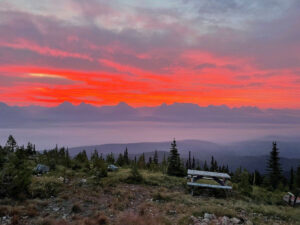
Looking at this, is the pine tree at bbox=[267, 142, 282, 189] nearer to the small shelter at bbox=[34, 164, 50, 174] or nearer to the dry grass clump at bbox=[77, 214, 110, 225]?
the dry grass clump at bbox=[77, 214, 110, 225]

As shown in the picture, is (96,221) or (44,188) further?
(44,188)

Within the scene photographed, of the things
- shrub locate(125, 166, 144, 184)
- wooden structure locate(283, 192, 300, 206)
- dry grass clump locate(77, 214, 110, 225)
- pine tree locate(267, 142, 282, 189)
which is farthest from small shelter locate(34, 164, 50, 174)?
pine tree locate(267, 142, 282, 189)

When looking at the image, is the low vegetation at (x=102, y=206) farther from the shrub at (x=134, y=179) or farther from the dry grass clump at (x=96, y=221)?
the shrub at (x=134, y=179)

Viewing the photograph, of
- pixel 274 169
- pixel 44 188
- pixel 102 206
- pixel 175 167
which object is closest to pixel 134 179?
pixel 102 206

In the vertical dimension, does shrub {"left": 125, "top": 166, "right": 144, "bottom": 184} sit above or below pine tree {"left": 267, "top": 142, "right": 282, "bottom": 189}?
above

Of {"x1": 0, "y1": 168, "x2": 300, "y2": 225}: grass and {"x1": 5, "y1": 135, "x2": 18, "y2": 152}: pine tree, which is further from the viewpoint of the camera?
{"x1": 5, "y1": 135, "x2": 18, "y2": 152}: pine tree

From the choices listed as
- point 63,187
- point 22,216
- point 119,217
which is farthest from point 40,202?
point 119,217

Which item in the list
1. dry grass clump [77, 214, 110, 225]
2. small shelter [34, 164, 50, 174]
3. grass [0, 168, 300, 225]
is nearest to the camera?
dry grass clump [77, 214, 110, 225]

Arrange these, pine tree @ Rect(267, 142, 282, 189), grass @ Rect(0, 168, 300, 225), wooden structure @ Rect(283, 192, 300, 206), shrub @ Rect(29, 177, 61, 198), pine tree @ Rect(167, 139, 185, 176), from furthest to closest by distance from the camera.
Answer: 1. pine tree @ Rect(267, 142, 282, 189)
2. pine tree @ Rect(167, 139, 185, 176)
3. wooden structure @ Rect(283, 192, 300, 206)
4. shrub @ Rect(29, 177, 61, 198)
5. grass @ Rect(0, 168, 300, 225)

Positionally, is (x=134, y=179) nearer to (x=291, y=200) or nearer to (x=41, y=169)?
(x=41, y=169)

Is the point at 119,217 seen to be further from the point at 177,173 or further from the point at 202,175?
the point at 177,173

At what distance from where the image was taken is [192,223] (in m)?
9.07

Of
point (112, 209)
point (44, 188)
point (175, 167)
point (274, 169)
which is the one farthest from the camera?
point (274, 169)

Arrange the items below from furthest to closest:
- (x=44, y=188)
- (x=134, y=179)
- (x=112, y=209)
→ (x=134, y=179) < (x=44, y=188) < (x=112, y=209)
